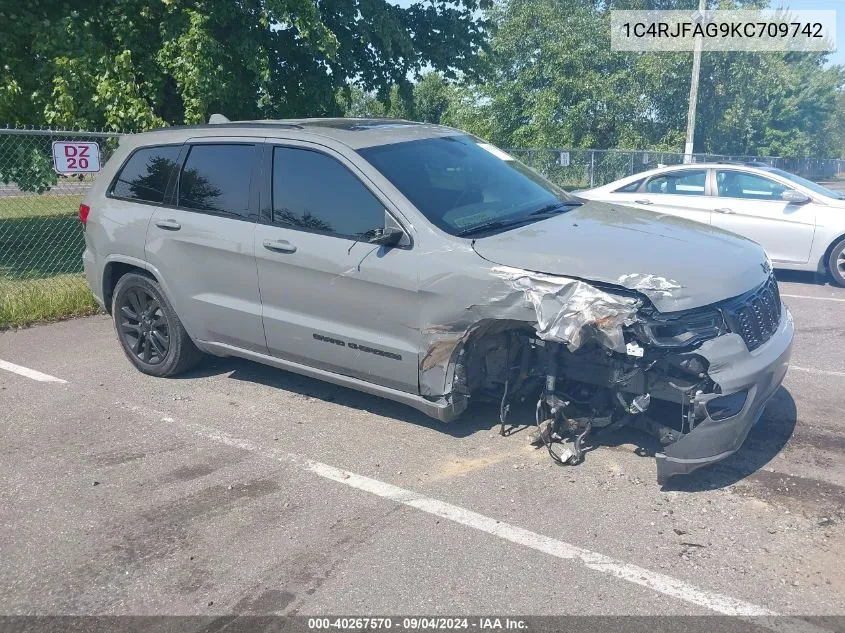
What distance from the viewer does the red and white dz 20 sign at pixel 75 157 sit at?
28.3ft

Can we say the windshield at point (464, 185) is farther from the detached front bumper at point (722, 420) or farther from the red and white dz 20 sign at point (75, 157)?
the red and white dz 20 sign at point (75, 157)

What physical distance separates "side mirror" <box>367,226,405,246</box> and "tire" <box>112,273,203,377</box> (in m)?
2.15

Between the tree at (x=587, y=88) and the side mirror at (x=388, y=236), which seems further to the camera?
the tree at (x=587, y=88)

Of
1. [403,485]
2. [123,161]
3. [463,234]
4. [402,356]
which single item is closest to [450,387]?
[402,356]

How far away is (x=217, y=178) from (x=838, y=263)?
25.8ft

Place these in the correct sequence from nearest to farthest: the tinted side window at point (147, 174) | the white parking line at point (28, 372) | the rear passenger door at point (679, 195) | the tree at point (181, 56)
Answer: the tinted side window at point (147, 174) < the white parking line at point (28, 372) < the rear passenger door at point (679, 195) < the tree at point (181, 56)

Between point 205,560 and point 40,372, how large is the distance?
372 centimetres

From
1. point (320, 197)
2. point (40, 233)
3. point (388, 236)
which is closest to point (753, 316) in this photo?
point (388, 236)

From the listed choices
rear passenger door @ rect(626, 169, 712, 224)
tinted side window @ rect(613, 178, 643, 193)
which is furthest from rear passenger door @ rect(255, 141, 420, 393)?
tinted side window @ rect(613, 178, 643, 193)

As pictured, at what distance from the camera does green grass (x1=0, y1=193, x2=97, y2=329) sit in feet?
27.3

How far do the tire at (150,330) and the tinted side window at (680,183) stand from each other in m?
7.09

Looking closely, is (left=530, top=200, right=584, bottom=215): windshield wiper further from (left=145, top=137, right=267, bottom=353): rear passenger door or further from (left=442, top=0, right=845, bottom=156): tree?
(left=442, top=0, right=845, bottom=156): tree

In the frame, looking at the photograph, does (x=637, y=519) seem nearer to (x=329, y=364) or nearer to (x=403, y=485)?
(x=403, y=485)

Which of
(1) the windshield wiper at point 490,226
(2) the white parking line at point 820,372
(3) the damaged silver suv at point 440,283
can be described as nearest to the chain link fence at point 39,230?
(3) the damaged silver suv at point 440,283
